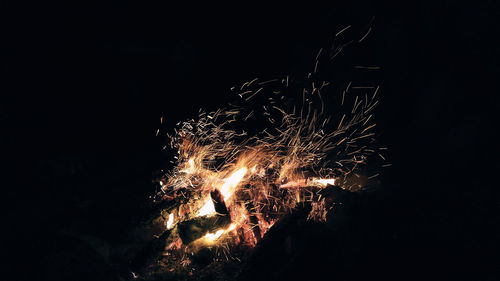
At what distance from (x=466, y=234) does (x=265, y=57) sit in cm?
439

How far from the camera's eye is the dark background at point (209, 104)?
4.00 m

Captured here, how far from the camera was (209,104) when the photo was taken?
6.07m

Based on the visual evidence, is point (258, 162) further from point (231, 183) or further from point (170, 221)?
point (170, 221)

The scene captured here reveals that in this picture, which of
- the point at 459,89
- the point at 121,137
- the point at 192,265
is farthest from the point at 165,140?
the point at 459,89

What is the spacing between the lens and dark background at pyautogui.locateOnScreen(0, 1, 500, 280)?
3998 millimetres

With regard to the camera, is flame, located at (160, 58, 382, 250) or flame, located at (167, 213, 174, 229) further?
flame, located at (167, 213, 174, 229)

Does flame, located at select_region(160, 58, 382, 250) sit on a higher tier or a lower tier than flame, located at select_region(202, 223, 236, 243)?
higher

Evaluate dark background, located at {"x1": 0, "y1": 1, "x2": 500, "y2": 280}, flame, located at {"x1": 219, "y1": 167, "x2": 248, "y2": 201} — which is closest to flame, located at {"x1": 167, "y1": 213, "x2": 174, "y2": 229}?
dark background, located at {"x1": 0, "y1": 1, "x2": 500, "y2": 280}

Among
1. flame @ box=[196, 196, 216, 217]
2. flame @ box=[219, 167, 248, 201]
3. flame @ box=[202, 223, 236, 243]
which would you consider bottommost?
flame @ box=[202, 223, 236, 243]

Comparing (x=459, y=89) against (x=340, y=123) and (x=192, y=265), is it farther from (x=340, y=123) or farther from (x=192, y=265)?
(x=192, y=265)

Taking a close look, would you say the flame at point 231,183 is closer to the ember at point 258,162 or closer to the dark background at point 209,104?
the ember at point 258,162

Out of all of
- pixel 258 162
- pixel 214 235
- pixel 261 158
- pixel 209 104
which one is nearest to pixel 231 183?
pixel 214 235

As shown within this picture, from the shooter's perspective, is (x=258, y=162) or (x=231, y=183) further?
(x=258, y=162)

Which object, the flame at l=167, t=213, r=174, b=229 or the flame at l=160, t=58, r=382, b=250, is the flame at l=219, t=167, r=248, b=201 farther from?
the flame at l=167, t=213, r=174, b=229
